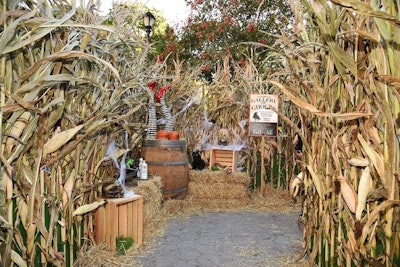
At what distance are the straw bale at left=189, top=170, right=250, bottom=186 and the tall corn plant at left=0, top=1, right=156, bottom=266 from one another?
3250 millimetres

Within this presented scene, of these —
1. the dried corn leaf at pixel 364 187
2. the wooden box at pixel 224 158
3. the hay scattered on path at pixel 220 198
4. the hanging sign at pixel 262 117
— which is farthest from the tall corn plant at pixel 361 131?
the wooden box at pixel 224 158

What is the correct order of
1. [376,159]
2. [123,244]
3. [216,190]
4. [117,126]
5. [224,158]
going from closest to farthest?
1. [376,159]
2. [117,126]
3. [123,244]
4. [216,190]
5. [224,158]

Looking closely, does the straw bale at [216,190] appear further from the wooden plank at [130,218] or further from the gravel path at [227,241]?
the wooden plank at [130,218]

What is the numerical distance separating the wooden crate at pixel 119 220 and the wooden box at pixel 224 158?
288 cm

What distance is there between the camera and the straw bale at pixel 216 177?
6.18 metres

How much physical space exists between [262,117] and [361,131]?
451 centimetres

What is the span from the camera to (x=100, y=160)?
3.05 metres

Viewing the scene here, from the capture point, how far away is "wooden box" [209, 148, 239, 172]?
21.5 ft

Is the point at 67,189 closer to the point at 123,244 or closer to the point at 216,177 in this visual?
the point at 123,244

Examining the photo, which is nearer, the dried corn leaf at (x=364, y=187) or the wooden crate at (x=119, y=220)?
the dried corn leaf at (x=364, y=187)

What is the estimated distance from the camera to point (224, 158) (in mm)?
6691

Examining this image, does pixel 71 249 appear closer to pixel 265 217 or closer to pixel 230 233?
pixel 230 233

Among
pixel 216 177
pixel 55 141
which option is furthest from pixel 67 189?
pixel 216 177

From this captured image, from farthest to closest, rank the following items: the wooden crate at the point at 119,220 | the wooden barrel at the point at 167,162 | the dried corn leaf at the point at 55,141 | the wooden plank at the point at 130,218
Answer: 1. the wooden barrel at the point at 167,162
2. the wooden plank at the point at 130,218
3. the wooden crate at the point at 119,220
4. the dried corn leaf at the point at 55,141
